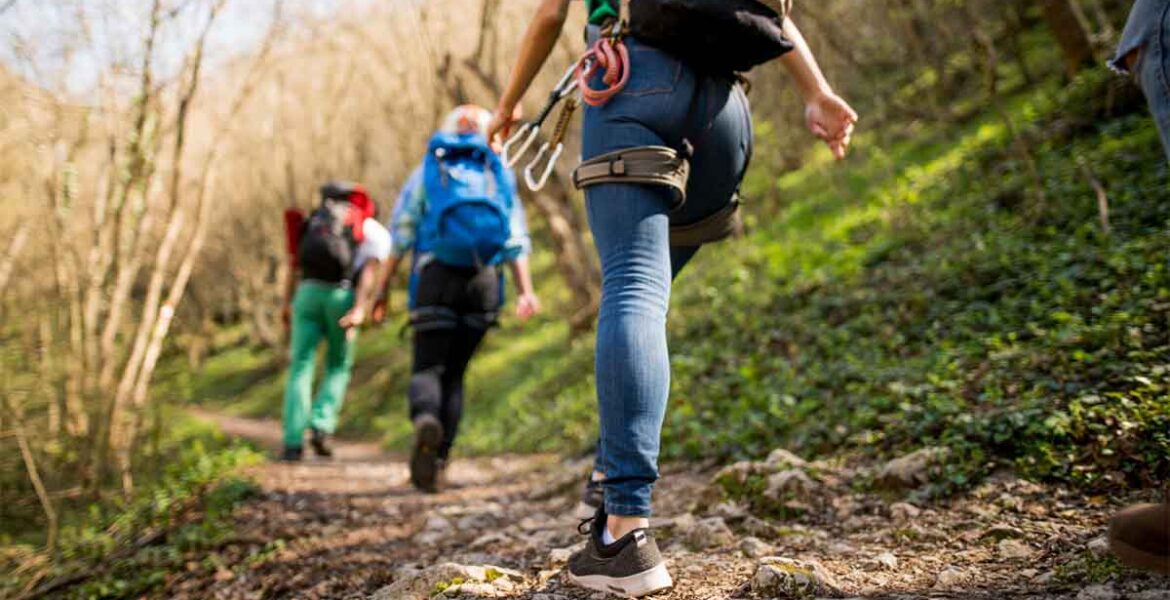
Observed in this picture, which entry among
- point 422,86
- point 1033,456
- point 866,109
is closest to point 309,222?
point 1033,456

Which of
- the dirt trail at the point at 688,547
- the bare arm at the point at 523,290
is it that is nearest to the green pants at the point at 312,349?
the dirt trail at the point at 688,547

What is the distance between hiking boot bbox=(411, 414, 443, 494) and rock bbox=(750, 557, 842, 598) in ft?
8.30

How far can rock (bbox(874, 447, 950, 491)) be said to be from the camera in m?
2.85

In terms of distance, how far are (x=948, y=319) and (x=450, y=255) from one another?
2.80 metres

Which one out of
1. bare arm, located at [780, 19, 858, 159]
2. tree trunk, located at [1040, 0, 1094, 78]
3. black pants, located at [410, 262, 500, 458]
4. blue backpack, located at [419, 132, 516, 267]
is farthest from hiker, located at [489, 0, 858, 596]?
tree trunk, located at [1040, 0, 1094, 78]

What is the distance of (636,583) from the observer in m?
1.91

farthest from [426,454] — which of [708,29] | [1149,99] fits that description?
[1149,99]

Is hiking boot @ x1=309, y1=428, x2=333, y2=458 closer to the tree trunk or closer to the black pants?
the black pants

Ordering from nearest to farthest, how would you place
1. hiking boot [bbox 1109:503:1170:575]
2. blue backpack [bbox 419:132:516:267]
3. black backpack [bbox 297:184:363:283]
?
1. hiking boot [bbox 1109:503:1170:575]
2. blue backpack [bbox 419:132:516:267]
3. black backpack [bbox 297:184:363:283]

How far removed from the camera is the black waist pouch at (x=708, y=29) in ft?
6.51

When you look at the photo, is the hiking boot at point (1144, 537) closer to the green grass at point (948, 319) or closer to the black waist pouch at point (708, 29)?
the green grass at point (948, 319)

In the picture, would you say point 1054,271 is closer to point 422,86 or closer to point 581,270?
point 581,270

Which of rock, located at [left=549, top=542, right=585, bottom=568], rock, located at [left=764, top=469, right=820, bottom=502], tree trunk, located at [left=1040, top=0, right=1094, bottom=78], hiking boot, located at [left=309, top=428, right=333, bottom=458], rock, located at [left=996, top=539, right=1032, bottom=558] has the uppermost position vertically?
tree trunk, located at [left=1040, top=0, right=1094, bottom=78]

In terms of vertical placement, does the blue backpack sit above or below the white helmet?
below
